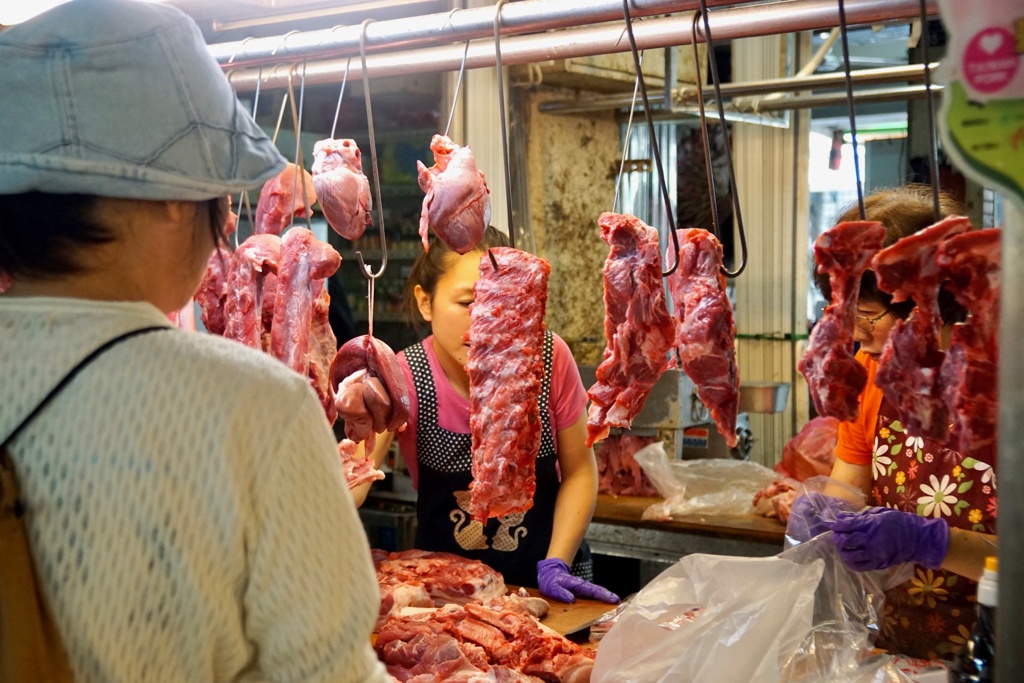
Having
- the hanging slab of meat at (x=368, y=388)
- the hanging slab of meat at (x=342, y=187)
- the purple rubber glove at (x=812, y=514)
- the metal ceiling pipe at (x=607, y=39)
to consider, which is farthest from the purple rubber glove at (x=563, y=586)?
the metal ceiling pipe at (x=607, y=39)

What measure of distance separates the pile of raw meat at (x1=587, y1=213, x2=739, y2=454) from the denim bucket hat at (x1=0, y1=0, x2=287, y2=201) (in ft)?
3.83

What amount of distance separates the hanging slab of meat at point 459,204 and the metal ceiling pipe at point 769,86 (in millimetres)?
1467

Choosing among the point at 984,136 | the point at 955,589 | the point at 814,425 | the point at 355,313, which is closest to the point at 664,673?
the point at 955,589

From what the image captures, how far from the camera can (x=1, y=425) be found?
54.7 inches

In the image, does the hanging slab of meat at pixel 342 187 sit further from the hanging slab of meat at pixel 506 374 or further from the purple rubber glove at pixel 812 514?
the purple rubber glove at pixel 812 514

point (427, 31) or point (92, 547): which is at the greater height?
point (427, 31)

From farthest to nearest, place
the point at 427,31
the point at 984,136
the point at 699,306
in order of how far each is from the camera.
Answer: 1. the point at 427,31
2. the point at 699,306
3. the point at 984,136

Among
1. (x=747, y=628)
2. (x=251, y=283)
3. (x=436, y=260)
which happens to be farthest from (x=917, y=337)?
(x=436, y=260)

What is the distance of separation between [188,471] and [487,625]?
1.59 m

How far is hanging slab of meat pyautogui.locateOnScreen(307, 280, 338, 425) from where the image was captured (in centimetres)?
278

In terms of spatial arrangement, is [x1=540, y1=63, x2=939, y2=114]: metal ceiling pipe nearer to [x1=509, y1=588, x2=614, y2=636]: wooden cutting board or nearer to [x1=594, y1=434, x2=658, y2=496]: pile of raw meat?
[x1=594, y1=434, x2=658, y2=496]: pile of raw meat

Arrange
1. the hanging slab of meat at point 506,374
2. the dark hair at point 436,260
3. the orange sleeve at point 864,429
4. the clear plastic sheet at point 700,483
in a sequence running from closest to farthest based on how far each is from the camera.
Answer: the hanging slab of meat at point 506,374 → the orange sleeve at point 864,429 → the dark hair at point 436,260 → the clear plastic sheet at point 700,483

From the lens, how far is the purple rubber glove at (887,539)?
9.41ft

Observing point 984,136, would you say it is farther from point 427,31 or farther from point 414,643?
point 414,643
